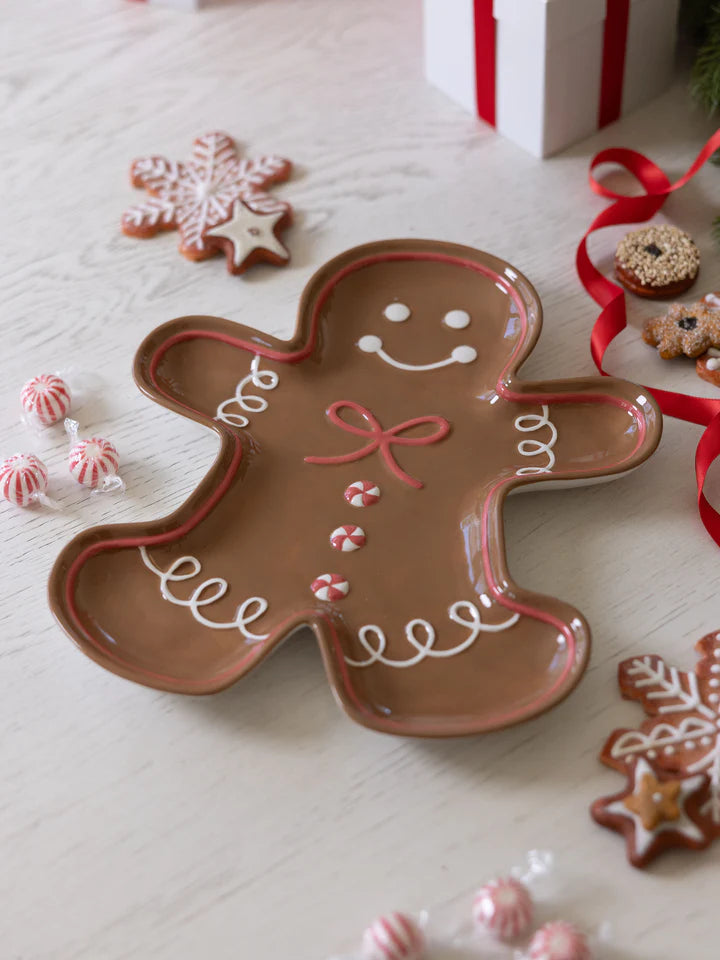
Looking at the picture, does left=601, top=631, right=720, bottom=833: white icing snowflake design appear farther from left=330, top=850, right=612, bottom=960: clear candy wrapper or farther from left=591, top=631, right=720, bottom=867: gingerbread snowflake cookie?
left=330, top=850, right=612, bottom=960: clear candy wrapper

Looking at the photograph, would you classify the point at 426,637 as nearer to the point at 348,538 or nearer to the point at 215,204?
the point at 348,538

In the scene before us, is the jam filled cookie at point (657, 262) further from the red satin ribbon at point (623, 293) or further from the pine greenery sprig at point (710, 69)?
the pine greenery sprig at point (710, 69)

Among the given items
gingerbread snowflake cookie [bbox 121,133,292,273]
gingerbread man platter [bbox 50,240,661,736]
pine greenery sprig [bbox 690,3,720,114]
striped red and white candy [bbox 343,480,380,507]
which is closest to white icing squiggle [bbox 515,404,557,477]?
gingerbread man platter [bbox 50,240,661,736]

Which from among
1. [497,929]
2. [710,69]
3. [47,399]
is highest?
[710,69]

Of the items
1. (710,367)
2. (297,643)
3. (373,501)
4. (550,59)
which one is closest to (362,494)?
(373,501)

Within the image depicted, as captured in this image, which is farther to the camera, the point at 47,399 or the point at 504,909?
the point at 47,399

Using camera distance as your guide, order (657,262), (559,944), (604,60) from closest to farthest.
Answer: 1. (559,944)
2. (657,262)
3. (604,60)
